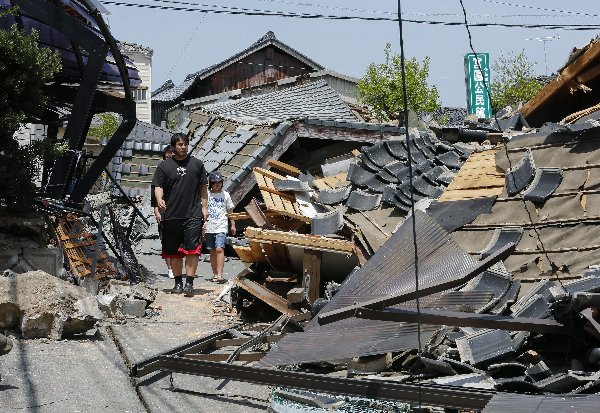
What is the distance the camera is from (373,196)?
1006 centimetres

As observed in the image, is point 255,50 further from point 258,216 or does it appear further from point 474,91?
point 258,216

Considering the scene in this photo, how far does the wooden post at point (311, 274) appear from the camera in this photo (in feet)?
29.8

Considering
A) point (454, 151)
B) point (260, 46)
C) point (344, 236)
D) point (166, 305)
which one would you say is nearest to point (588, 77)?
point (454, 151)

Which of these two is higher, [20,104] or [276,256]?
[20,104]

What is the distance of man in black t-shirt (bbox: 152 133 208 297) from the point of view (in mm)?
11258

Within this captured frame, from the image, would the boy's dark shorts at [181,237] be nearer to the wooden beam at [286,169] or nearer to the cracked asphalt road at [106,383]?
the cracked asphalt road at [106,383]

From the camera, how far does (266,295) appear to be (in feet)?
31.1

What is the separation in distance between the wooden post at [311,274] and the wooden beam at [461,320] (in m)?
3.58

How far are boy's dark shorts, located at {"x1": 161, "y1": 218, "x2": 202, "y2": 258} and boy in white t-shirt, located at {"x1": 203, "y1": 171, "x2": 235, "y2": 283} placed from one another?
1.51m

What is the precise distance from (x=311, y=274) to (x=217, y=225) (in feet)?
13.5

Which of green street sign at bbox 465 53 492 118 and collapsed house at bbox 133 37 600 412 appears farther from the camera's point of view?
green street sign at bbox 465 53 492 118

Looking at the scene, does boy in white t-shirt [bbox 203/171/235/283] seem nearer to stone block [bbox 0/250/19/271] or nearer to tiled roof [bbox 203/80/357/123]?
stone block [bbox 0/250/19/271]

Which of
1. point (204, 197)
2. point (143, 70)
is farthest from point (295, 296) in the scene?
point (143, 70)

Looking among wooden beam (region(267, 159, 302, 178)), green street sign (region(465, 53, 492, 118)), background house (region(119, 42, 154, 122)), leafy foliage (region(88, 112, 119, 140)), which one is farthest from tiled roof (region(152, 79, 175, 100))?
wooden beam (region(267, 159, 302, 178))
